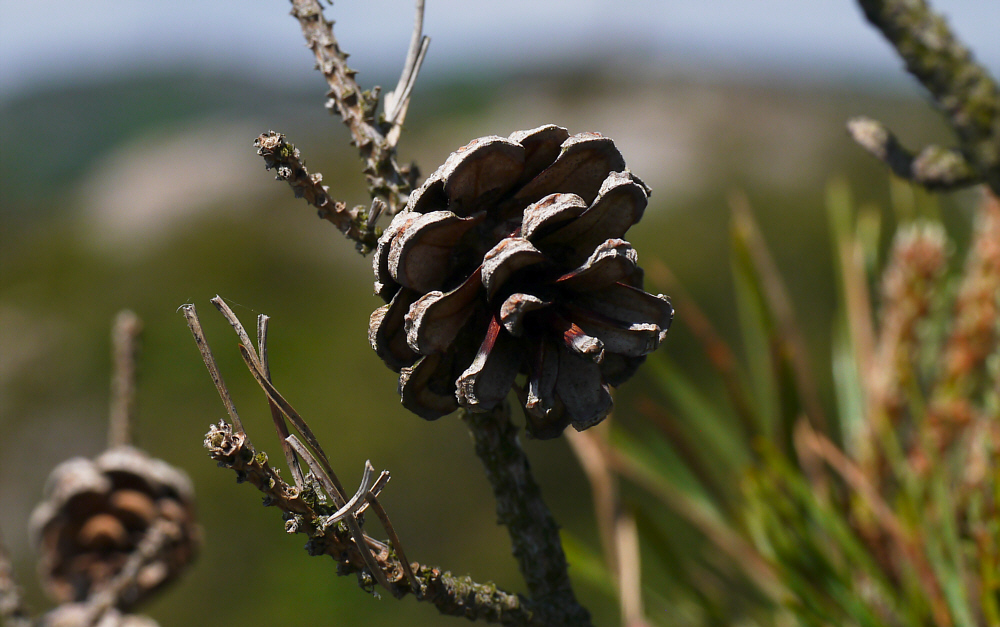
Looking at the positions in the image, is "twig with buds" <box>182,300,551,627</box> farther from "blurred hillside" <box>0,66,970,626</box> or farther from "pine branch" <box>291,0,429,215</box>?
"blurred hillside" <box>0,66,970,626</box>

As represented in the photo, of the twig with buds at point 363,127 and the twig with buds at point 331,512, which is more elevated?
the twig with buds at point 363,127

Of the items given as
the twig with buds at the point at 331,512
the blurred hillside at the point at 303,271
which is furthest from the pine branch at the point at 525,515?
the blurred hillside at the point at 303,271

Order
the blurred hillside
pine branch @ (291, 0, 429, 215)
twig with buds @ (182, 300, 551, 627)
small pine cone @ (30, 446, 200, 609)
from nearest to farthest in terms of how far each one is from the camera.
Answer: twig with buds @ (182, 300, 551, 627)
pine branch @ (291, 0, 429, 215)
small pine cone @ (30, 446, 200, 609)
the blurred hillside

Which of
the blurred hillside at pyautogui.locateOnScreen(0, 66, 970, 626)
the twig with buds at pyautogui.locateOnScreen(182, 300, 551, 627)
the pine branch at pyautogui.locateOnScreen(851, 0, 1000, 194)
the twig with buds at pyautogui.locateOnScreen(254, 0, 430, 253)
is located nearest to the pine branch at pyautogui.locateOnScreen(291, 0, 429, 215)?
the twig with buds at pyautogui.locateOnScreen(254, 0, 430, 253)

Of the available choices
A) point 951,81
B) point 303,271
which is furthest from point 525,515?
point 303,271

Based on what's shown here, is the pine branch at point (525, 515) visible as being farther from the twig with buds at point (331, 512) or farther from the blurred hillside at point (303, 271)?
the blurred hillside at point (303, 271)

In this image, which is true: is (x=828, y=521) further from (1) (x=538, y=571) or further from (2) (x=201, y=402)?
(2) (x=201, y=402)
